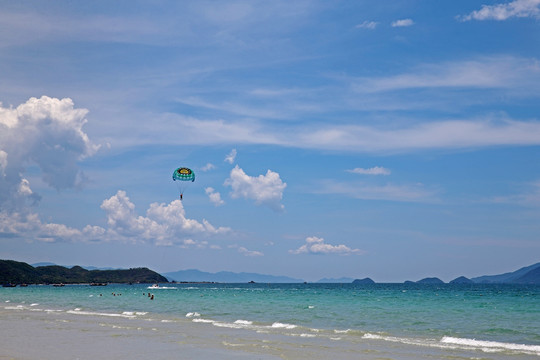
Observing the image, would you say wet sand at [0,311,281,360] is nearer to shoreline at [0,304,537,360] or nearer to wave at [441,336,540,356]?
shoreline at [0,304,537,360]

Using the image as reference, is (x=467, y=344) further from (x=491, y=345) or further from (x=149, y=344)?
(x=149, y=344)

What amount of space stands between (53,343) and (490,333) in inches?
1191

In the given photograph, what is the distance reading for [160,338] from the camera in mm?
33062

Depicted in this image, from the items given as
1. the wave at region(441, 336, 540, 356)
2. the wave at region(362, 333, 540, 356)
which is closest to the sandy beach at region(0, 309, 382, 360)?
the wave at region(362, 333, 540, 356)

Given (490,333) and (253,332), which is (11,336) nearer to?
(253,332)

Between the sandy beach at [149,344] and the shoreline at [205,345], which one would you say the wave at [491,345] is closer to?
Result: the shoreline at [205,345]

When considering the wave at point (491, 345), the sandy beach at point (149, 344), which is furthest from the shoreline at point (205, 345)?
the wave at point (491, 345)

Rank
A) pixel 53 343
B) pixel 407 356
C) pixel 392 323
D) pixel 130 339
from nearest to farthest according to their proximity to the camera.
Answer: pixel 407 356, pixel 53 343, pixel 130 339, pixel 392 323

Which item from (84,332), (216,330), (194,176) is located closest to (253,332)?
(216,330)

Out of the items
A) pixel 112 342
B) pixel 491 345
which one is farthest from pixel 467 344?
pixel 112 342

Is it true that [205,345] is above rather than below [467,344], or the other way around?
below

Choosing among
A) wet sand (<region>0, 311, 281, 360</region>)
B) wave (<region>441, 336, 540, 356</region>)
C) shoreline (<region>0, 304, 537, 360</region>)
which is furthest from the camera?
wave (<region>441, 336, 540, 356</region>)

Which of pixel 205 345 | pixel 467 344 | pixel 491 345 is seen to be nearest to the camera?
pixel 205 345

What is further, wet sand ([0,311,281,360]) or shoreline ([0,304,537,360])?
shoreline ([0,304,537,360])
